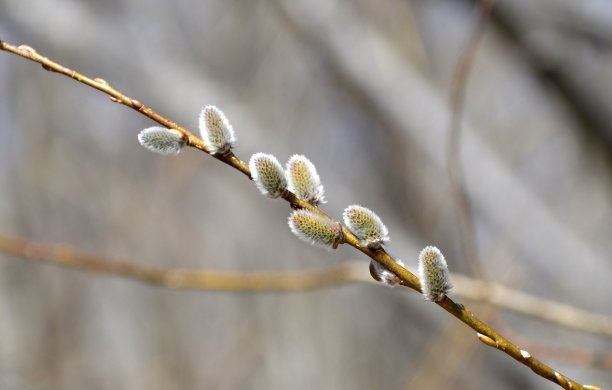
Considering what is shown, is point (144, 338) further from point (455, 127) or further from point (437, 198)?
point (455, 127)

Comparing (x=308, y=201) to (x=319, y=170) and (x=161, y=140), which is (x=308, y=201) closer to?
(x=161, y=140)

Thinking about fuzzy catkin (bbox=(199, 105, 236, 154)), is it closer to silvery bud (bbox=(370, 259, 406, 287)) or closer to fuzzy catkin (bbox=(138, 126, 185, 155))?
fuzzy catkin (bbox=(138, 126, 185, 155))

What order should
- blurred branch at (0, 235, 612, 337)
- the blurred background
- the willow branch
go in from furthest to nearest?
the blurred background < blurred branch at (0, 235, 612, 337) < the willow branch

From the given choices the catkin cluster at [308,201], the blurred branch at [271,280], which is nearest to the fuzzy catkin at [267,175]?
the catkin cluster at [308,201]

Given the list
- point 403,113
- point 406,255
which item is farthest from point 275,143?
point 406,255

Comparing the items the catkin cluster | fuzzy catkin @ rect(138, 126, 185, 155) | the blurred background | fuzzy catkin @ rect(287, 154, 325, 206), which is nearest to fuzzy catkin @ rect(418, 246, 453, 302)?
the catkin cluster

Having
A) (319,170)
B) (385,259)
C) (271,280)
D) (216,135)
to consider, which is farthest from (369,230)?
(319,170)
